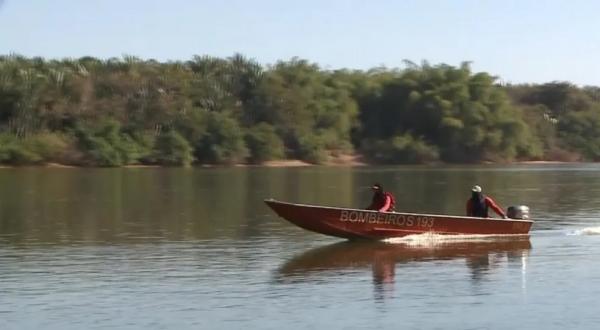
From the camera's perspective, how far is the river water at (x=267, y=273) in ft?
59.6

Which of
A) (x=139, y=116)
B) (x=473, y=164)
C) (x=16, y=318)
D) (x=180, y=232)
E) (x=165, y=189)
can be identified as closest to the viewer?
(x=16, y=318)

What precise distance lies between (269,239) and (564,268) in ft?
29.6

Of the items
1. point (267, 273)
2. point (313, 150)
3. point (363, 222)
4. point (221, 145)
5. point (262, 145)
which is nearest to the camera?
point (267, 273)

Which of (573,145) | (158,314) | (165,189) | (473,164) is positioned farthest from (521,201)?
(573,145)

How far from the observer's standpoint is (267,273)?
23.1m

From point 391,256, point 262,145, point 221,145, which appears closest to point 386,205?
point 391,256

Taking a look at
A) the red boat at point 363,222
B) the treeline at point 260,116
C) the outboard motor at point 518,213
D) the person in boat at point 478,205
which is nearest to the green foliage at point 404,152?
the treeline at point 260,116

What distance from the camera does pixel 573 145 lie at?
4924 inches

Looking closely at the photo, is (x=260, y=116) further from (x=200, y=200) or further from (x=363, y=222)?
(x=363, y=222)

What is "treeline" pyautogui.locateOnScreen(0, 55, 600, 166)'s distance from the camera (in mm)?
98062

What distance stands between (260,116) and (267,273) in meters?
88.8

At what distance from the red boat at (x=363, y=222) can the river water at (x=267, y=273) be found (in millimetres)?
A: 283

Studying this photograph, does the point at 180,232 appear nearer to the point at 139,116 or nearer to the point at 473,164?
the point at 139,116

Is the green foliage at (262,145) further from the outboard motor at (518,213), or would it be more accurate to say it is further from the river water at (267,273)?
the outboard motor at (518,213)
